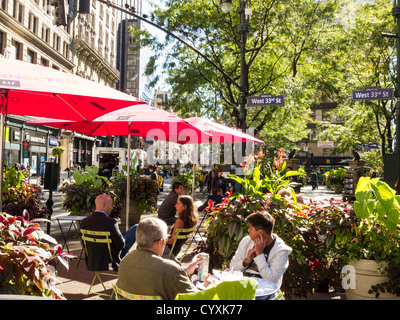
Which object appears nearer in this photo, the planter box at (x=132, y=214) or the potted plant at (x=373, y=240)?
the potted plant at (x=373, y=240)

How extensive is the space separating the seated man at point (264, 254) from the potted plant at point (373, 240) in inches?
49.4

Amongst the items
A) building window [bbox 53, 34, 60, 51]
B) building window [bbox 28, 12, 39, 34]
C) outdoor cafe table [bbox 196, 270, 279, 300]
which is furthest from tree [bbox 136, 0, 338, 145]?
building window [bbox 53, 34, 60, 51]

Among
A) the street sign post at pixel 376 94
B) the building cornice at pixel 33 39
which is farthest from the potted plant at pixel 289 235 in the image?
the building cornice at pixel 33 39

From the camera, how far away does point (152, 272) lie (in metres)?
3.08

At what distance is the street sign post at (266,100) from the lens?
500 inches

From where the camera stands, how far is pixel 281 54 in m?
22.3

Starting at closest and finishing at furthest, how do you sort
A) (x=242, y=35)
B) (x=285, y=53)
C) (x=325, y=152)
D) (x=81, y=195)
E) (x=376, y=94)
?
1. (x=81, y=195)
2. (x=242, y=35)
3. (x=376, y=94)
4. (x=285, y=53)
5. (x=325, y=152)

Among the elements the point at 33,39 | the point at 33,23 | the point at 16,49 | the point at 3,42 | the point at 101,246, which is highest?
the point at 33,23

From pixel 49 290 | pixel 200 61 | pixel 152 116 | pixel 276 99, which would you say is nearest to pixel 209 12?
pixel 200 61

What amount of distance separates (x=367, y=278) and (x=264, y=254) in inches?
62.9

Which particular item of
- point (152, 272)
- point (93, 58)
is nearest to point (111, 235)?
point (152, 272)

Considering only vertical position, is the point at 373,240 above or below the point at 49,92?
below

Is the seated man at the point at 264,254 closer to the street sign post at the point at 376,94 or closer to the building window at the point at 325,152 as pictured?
the street sign post at the point at 376,94

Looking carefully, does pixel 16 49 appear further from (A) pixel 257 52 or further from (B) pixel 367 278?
(B) pixel 367 278
